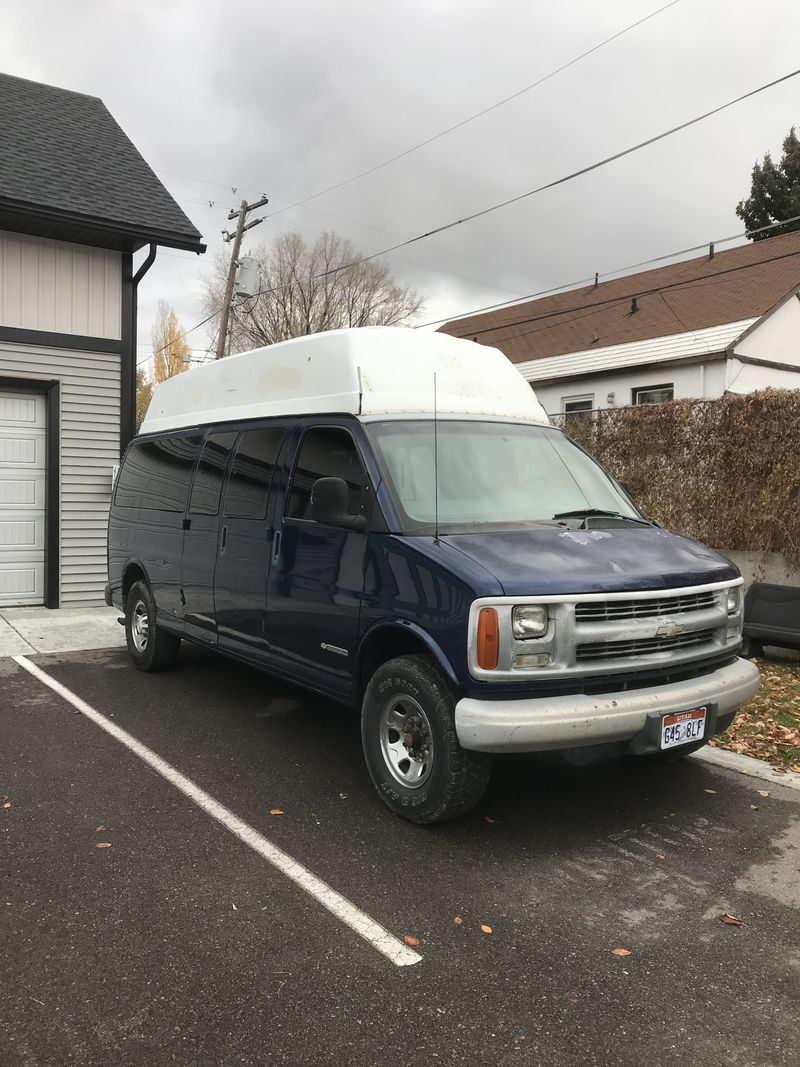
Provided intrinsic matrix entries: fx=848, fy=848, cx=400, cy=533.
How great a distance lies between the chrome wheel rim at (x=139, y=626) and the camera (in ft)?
24.5

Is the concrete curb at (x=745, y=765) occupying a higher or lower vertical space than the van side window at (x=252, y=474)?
lower

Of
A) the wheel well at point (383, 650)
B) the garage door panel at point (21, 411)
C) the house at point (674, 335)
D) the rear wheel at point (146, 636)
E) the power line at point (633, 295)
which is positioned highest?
the power line at point (633, 295)

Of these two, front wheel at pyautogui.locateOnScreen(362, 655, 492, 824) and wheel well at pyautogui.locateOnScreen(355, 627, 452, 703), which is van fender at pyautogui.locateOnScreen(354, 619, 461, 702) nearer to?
wheel well at pyautogui.locateOnScreen(355, 627, 452, 703)

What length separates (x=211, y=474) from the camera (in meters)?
6.22

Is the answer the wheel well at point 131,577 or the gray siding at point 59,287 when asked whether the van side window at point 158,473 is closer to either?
the wheel well at point 131,577

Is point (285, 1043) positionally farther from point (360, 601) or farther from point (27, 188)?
point (27, 188)

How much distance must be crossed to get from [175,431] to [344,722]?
279cm

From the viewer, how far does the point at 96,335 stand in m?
A: 11.0

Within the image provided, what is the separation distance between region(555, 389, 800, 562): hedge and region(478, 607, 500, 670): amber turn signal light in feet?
20.1

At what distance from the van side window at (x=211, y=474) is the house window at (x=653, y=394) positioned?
14.1 metres

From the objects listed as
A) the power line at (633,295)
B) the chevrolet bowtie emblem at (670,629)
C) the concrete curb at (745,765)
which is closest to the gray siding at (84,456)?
the concrete curb at (745,765)


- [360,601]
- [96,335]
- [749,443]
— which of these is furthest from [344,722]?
[96,335]

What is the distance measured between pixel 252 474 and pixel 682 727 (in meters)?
3.13

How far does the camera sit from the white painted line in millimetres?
3152
